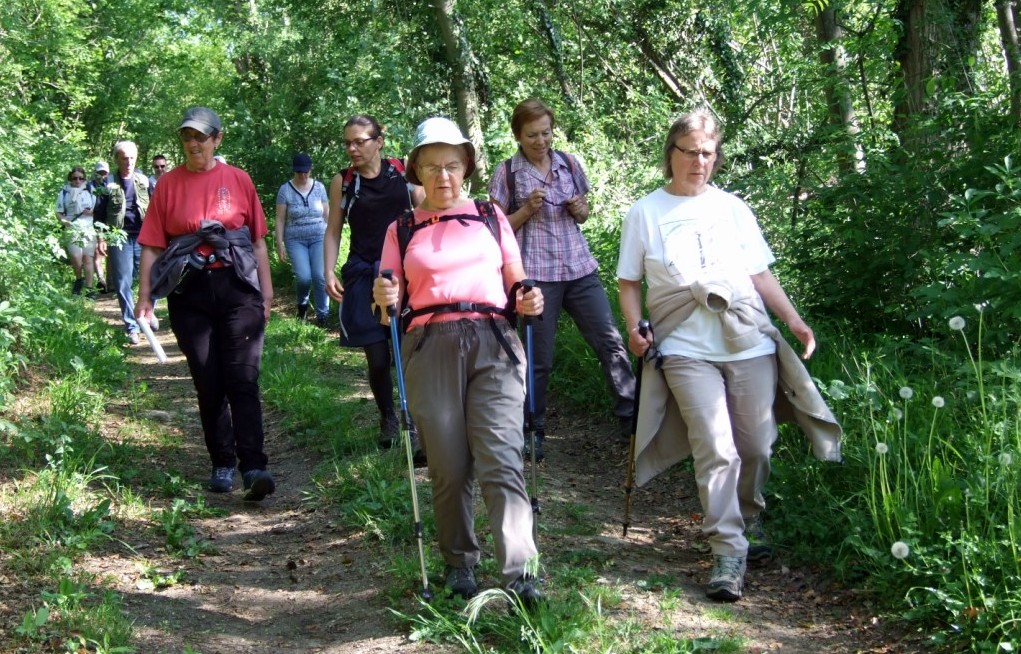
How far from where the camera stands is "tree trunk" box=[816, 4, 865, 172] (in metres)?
7.03

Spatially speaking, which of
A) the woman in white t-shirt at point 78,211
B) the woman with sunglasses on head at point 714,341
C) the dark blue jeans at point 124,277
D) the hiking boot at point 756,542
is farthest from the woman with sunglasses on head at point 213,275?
the woman in white t-shirt at point 78,211

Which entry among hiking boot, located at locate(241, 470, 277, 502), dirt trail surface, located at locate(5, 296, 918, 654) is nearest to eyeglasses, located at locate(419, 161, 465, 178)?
dirt trail surface, located at locate(5, 296, 918, 654)

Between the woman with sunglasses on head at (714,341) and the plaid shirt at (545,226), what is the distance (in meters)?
1.54

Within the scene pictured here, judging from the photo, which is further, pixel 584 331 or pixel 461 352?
pixel 584 331

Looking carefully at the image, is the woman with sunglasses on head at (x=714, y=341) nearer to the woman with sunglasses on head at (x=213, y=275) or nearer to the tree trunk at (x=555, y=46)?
the woman with sunglasses on head at (x=213, y=275)

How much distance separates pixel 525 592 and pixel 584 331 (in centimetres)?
273

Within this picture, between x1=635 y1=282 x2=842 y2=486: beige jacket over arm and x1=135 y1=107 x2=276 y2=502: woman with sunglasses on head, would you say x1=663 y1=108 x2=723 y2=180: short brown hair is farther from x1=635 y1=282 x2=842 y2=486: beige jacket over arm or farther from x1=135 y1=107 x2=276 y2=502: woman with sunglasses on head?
x1=135 y1=107 x2=276 y2=502: woman with sunglasses on head

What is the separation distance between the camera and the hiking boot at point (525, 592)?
417 centimetres

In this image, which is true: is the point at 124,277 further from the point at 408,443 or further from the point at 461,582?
the point at 461,582

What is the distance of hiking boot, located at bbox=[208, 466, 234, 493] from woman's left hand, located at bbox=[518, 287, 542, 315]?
289 centimetres

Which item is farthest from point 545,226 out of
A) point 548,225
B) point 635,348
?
point 635,348

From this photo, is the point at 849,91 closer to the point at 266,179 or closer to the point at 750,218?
the point at 750,218

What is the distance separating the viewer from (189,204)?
6062 mm

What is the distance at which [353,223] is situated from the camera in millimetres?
6684
